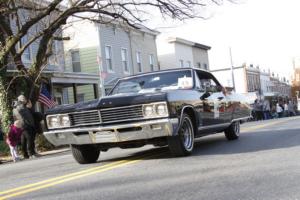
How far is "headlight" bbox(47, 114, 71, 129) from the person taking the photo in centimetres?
905

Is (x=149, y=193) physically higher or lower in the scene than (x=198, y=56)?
lower

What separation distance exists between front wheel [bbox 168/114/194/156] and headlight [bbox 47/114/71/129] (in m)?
1.77

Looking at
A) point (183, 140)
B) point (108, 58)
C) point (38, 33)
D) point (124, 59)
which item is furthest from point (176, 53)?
point (183, 140)

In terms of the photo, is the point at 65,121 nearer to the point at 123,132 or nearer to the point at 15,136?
the point at 123,132

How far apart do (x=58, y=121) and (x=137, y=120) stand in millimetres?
1454

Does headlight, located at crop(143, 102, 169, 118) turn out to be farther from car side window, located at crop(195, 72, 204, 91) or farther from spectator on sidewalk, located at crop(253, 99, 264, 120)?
spectator on sidewalk, located at crop(253, 99, 264, 120)

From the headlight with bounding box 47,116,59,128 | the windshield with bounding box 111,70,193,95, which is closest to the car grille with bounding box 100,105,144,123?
the headlight with bounding box 47,116,59,128

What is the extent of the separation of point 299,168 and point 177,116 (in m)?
2.24

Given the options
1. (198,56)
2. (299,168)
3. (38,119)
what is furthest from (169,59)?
(299,168)

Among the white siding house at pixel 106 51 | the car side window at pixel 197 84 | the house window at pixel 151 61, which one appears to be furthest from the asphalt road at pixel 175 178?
the house window at pixel 151 61

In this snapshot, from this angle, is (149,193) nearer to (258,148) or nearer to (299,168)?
(299,168)

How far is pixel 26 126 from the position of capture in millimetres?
13992

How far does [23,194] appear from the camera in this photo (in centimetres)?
653

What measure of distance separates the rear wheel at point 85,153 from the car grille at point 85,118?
628 mm
